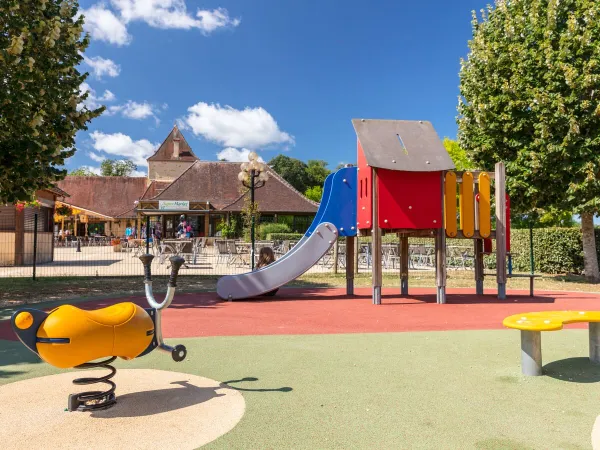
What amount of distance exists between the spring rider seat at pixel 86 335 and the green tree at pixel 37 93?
27.0 feet

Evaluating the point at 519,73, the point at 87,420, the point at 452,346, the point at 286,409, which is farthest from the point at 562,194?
the point at 87,420

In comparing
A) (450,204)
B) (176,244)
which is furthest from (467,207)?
(176,244)

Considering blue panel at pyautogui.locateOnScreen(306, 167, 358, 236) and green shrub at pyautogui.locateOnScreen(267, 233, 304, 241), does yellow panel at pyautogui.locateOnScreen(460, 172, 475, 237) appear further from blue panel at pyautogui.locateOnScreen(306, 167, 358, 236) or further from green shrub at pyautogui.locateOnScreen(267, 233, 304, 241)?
green shrub at pyautogui.locateOnScreen(267, 233, 304, 241)

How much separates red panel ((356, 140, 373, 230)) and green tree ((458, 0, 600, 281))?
7.01 m

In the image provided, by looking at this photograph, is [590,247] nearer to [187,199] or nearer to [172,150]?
[187,199]

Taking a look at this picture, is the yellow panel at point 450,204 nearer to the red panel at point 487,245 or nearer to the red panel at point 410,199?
the red panel at point 410,199

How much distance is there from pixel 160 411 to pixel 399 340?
12.4 ft

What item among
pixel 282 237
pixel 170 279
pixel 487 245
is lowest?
pixel 170 279

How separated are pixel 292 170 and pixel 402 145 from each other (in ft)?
224

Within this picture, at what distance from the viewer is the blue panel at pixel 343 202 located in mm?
11312

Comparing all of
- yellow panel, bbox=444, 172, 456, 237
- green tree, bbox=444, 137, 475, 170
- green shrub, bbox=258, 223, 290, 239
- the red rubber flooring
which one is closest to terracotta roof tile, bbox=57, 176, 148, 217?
green shrub, bbox=258, 223, 290, 239

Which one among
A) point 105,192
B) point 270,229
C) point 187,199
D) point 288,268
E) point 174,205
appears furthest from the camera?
point 105,192

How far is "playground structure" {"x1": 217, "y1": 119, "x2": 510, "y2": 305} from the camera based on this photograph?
10617 mm

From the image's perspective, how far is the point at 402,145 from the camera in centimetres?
1108
